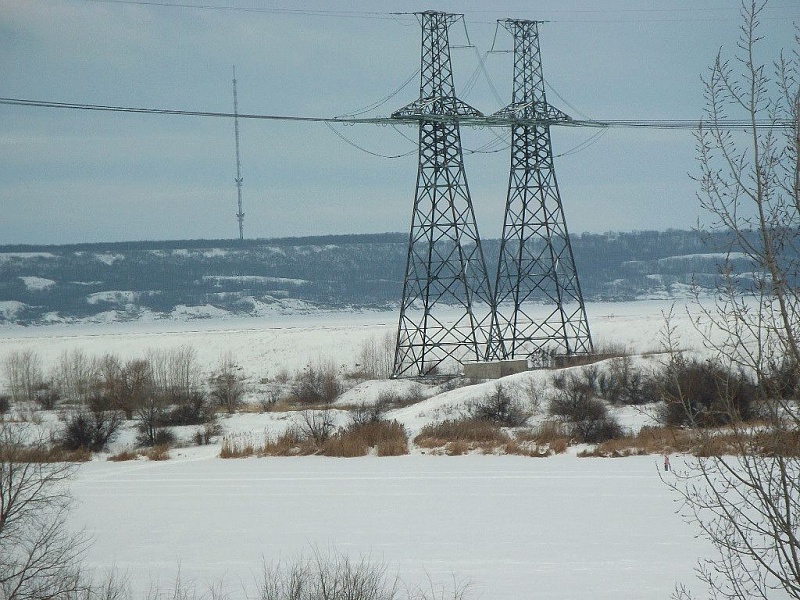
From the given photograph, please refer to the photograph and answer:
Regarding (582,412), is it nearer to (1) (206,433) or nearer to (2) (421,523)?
(1) (206,433)

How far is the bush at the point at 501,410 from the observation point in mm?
33250

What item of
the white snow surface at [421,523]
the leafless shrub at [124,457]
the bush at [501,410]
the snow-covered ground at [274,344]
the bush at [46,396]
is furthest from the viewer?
the snow-covered ground at [274,344]

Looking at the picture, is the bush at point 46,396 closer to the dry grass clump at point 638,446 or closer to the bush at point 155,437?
the bush at point 155,437

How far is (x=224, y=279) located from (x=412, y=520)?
161854mm

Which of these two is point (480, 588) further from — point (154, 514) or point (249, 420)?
point (249, 420)

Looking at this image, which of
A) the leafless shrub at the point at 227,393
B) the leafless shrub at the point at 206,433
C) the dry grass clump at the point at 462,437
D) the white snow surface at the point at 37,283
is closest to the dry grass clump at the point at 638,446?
the dry grass clump at the point at 462,437

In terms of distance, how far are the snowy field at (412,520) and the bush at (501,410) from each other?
568 cm

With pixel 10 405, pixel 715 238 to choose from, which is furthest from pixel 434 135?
pixel 715 238

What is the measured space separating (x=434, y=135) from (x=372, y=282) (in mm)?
142390

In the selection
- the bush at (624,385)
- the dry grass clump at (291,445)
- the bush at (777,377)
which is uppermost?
the bush at (777,377)

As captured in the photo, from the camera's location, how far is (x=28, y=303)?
148m

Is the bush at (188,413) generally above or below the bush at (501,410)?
below

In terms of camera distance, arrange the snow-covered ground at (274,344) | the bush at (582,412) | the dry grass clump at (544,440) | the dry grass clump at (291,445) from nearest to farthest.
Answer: the dry grass clump at (544,440) < the bush at (582,412) < the dry grass clump at (291,445) < the snow-covered ground at (274,344)

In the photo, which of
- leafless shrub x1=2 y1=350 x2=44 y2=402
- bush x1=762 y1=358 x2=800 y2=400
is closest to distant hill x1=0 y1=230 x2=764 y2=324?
leafless shrub x1=2 y1=350 x2=44 y2=402
